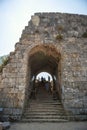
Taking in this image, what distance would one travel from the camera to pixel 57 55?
1006 cm

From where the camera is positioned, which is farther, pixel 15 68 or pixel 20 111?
pixel 15 68

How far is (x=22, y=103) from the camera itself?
7.88 metres

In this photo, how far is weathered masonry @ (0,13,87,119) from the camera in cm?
807

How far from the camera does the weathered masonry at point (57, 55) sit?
8.07m

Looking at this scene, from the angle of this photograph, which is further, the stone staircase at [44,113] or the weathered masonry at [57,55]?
the weathered masonry at [57,55]

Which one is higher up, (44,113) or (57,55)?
(57,55)

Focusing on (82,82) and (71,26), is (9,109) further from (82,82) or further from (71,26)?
(71,26)

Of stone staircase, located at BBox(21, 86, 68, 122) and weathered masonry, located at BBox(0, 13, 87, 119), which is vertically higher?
weathered masonry, located at BBox(0, 13, 87, 119)

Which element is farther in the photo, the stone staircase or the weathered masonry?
the weathered masonry

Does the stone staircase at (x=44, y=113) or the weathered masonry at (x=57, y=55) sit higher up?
the weathered masonry at (x=57, y=55)

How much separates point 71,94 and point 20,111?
2.93 m

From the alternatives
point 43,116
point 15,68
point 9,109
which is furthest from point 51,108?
point 15,68

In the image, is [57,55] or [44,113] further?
[57,55]

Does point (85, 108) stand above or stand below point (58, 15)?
below
